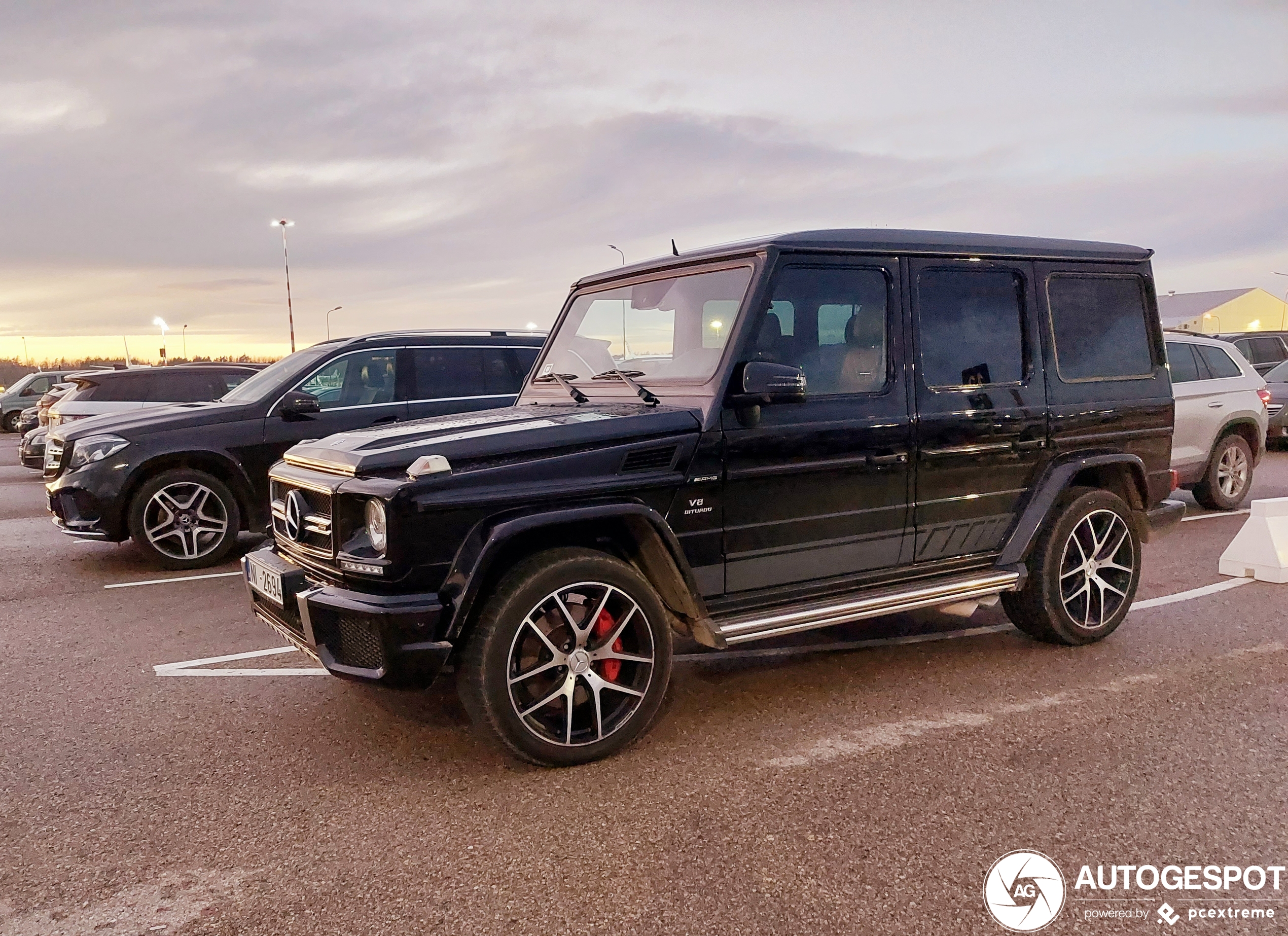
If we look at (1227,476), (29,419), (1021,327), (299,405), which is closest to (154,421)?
(299,405)

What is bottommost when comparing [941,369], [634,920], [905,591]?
[634,920]

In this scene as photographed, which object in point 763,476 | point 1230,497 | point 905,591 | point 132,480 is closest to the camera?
point 763,476

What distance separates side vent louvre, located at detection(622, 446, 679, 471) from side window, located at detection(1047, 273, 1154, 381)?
2.52m

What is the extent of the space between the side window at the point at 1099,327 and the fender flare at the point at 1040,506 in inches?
18.9

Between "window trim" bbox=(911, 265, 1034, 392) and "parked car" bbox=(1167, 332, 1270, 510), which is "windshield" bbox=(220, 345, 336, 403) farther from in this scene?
"parked car" bbox=(1167, 332, 1270, 510)

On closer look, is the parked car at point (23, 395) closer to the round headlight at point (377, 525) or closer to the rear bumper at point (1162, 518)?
the round headlight at point (377, 525)

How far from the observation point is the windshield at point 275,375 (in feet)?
27.3

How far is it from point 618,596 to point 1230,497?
345 inches

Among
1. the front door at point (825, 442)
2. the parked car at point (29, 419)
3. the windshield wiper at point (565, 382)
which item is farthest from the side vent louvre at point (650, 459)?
the parked car at point (29, 419)

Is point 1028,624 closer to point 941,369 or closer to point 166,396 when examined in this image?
point 941,369

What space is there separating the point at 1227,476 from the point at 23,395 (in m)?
31.0

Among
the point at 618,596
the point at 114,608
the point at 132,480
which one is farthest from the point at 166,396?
the point at 618,596

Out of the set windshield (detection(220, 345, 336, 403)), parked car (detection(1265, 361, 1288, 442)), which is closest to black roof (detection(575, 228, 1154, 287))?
windshield (detection(220, 345, 336, 403))

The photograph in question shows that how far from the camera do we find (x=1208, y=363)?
1002 cm
